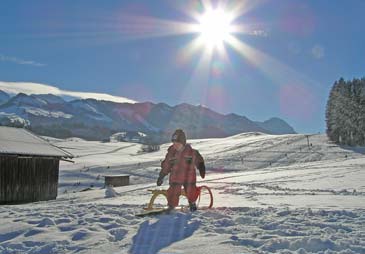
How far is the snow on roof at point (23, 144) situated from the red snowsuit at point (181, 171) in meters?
15.5

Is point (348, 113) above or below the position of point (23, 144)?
above

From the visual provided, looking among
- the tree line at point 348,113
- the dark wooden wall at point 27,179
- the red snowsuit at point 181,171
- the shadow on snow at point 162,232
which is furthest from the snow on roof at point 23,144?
the tree line at point 348,113

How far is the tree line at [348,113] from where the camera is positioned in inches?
2736

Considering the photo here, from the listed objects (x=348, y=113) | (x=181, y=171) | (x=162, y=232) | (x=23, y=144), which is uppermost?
(x=348, y=113)

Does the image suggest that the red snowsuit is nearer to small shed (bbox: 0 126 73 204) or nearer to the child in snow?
the child in snow

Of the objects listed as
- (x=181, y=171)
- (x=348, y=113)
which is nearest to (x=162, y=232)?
(x=181, y=171)

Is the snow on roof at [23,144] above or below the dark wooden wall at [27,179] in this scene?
above

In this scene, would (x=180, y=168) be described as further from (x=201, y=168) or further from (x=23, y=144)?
(x=23, y=144)

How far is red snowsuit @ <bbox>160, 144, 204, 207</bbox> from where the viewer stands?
9461 millimetres

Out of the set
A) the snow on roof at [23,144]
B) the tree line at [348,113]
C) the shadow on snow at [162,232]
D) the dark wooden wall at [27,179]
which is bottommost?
the shadow on snow at [162,232]

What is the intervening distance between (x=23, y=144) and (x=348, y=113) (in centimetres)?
5850

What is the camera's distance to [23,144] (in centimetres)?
2550

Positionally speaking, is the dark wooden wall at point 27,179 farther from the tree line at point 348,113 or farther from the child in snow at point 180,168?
the tree line at point 348,113

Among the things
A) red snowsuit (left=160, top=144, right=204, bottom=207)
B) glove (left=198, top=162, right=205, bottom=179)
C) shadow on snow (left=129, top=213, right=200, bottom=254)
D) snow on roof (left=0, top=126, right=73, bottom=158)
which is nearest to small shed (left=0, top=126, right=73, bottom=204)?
snow on roof (left=0, top=126, right=73, bottom=158)
